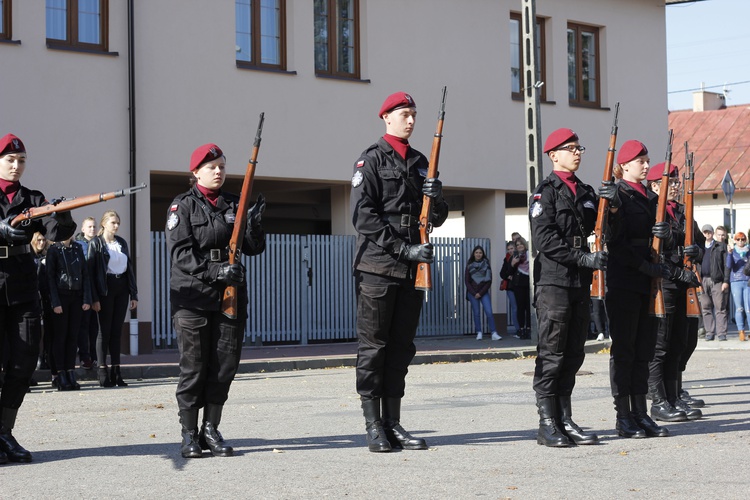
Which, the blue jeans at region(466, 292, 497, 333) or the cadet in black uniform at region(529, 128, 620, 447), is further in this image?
the blue jeans at region(466, 292, 497, 333)

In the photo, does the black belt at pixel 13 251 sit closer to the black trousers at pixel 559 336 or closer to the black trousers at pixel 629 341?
the black trousers at pixel 559 336

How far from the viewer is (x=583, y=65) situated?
25.9 meters

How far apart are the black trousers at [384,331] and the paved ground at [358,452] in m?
0.49

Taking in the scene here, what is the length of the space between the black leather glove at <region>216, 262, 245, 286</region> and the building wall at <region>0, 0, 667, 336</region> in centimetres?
1105

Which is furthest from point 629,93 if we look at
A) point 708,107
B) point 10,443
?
point 708,107

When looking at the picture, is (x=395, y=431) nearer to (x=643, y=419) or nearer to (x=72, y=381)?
(x=643, y=419)

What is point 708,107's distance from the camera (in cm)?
5859

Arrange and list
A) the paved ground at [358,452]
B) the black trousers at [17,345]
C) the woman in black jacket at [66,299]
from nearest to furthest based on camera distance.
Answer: the paved ground at [358,452] < the black trousers at [17,345] < the woman in black jacket at [66,299]

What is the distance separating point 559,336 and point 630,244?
1.19 m

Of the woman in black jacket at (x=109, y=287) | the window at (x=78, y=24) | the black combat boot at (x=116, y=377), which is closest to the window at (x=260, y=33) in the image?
the window at (x=78, y=24)

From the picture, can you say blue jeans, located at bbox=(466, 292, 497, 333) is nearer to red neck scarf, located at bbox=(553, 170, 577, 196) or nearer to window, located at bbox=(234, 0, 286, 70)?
window, located at bbox=(234, 0, 286, 70)

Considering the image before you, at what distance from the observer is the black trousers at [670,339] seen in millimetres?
9820

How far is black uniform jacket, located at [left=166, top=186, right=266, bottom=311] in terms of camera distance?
796 centimetres

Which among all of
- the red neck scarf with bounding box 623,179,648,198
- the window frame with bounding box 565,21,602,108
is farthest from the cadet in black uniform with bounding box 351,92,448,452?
the window frame with bounding box 565,21,602,108
